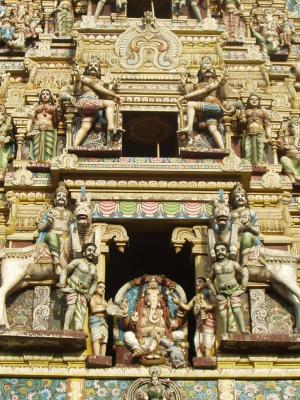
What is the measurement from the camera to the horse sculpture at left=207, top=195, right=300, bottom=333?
1498 centimetres

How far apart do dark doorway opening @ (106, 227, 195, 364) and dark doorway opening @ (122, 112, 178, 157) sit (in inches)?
80.7

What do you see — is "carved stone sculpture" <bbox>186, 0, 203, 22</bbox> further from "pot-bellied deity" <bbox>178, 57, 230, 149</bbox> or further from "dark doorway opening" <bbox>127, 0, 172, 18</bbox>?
"pot-bellied deity" <bbox>178, 57, 230, 149</bbox>

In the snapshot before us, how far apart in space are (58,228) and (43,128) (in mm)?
2503

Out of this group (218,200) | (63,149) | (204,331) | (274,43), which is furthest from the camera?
(274,43)

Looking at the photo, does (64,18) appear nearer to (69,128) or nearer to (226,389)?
(69,128)

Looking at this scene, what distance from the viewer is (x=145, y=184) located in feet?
52.3

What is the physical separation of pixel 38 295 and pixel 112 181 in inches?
94.1

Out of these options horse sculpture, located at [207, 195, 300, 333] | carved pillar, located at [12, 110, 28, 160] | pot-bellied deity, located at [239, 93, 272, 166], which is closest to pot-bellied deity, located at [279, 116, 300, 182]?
pot-bellied deity, located at [239, 93, 272, 166]

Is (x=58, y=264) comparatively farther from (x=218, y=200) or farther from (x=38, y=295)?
(x=218, y=200)

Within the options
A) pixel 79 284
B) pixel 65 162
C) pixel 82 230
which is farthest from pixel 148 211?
pixel 79 284

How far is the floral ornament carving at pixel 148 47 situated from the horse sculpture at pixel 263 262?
415 centimetres

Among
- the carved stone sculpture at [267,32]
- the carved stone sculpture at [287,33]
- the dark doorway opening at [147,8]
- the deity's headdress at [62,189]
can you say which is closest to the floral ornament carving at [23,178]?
the deity's headdress at [62,189]

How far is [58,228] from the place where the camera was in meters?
15.4

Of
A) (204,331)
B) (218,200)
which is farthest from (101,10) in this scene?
(204,331)
